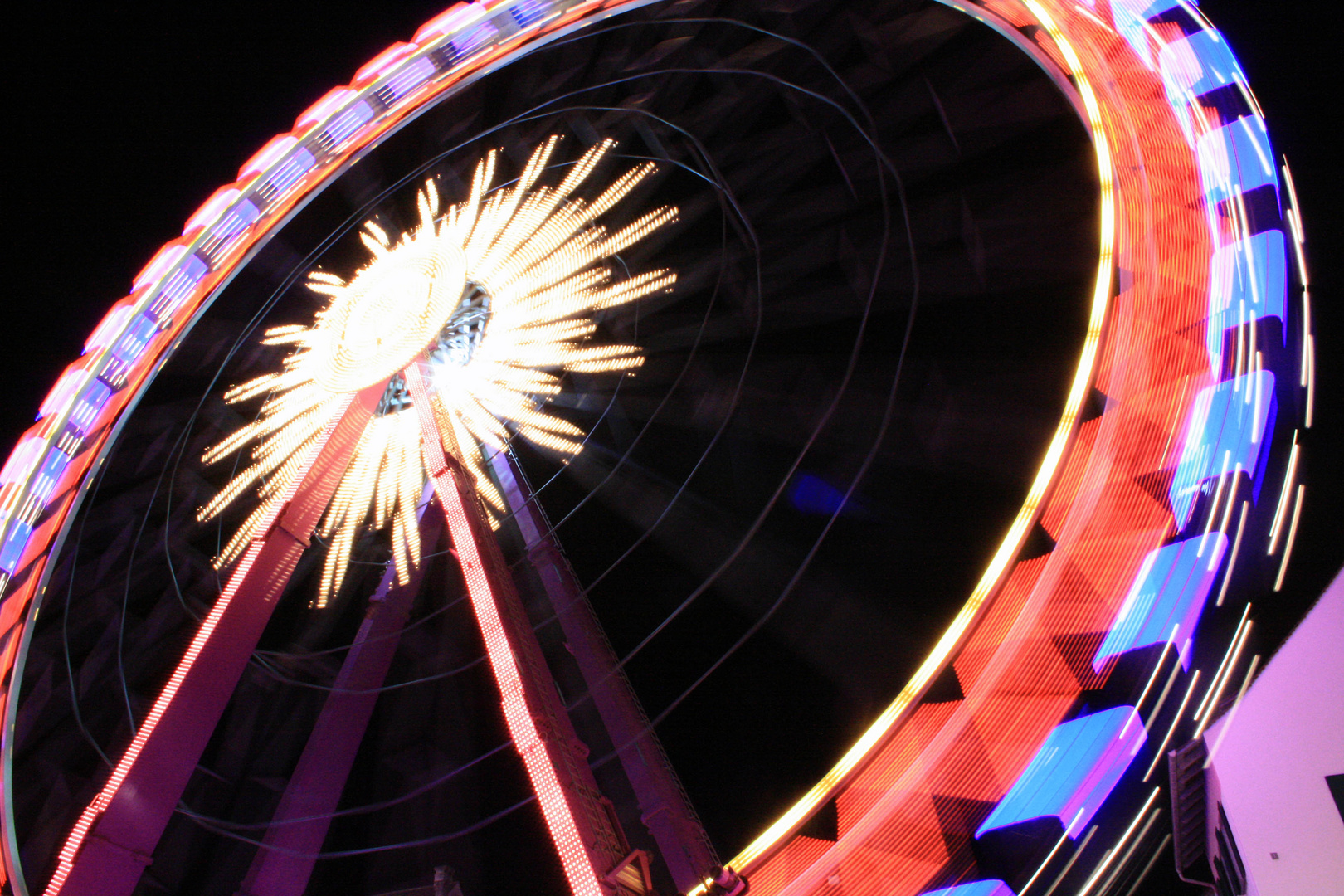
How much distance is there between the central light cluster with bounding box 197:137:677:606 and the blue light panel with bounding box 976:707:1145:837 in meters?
4.54

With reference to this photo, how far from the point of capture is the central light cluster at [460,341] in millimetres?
5859

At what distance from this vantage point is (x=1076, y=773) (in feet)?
8.00

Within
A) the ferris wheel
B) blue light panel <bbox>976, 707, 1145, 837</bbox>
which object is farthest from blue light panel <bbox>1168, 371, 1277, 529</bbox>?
blue light panel <bbox>976, 707, 1145, 837</bbox>

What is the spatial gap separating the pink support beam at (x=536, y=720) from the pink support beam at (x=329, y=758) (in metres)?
1.78

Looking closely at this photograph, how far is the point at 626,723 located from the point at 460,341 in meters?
3.54

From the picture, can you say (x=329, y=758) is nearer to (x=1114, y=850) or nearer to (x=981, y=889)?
(x=981, y=889)

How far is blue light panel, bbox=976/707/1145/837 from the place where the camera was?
238 cm

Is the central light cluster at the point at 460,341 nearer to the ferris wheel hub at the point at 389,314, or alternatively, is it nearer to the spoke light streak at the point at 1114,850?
the ferris wheel hub at the point at 389,314

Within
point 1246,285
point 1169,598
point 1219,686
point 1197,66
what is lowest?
point 1219,686

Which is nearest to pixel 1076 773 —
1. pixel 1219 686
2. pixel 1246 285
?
pixel 1219 686

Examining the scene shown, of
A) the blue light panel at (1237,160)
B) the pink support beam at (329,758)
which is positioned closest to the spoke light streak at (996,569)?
the blue light panel at (1237,160)

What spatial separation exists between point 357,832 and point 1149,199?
761cm

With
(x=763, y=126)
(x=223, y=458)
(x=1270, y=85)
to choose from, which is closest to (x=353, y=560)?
(x=223, y=458)

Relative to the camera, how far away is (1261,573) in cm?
271
